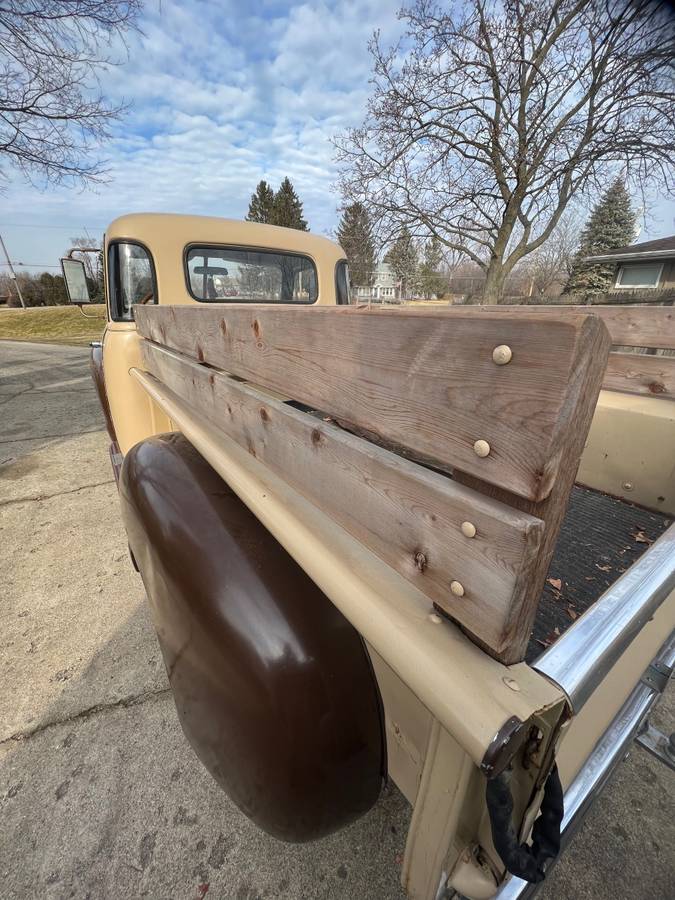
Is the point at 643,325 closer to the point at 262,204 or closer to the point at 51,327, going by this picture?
the point at 51,327

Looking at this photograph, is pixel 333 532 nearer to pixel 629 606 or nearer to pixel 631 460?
pixel 629 606

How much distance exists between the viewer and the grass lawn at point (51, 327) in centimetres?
1921

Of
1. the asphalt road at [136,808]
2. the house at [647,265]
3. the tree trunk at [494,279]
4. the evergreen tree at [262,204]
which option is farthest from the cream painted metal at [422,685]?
the evergreen tree at [262,204]

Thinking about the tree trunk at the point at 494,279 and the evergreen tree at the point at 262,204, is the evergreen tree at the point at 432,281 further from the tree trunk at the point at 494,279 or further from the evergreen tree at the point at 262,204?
the tree trunk at the point at 494,279

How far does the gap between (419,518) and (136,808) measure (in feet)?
6.24

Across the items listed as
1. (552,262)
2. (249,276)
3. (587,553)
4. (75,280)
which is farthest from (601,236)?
(587,553)

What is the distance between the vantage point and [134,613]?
2611 mm

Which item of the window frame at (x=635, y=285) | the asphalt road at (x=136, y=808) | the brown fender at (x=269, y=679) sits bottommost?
the asphalt road at (x=136, y=808)

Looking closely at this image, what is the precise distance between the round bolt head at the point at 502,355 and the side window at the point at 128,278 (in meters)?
3.00

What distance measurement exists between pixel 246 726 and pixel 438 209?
15.4 metres

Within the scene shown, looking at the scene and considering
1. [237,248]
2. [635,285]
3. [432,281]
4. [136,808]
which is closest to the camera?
[136,808]

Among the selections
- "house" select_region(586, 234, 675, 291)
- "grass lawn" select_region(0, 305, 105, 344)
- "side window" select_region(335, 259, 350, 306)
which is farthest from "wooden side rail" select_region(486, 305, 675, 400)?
"house" select_region(586, 234, 675, 291)

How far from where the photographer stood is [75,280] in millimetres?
3607

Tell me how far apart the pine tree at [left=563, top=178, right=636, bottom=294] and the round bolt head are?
27622 millimetres
